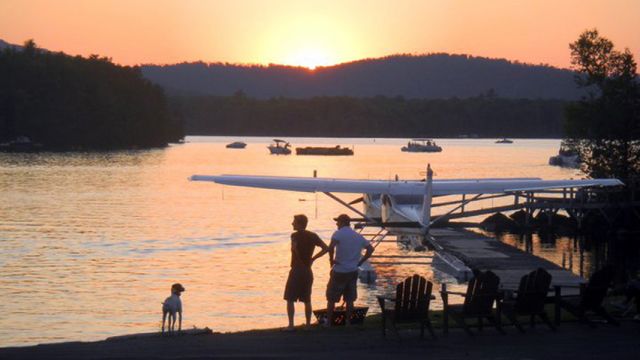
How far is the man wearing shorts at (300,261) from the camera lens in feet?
53.6

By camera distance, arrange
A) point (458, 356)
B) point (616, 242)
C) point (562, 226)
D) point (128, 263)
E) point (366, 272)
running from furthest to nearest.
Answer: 1. point (562, 226)
2. point (616, 242)
3. point (128, 263)
4. point (366, 272)
5. point (458, 356)

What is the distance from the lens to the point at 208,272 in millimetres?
32812

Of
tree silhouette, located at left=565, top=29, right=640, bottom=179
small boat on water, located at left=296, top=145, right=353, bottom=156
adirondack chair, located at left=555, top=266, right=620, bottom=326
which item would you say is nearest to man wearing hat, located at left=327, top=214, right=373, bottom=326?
adirondack chair, located at left=555, top=266, right=620, bottom=326

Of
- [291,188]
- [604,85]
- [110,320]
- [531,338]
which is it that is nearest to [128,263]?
[291,188]

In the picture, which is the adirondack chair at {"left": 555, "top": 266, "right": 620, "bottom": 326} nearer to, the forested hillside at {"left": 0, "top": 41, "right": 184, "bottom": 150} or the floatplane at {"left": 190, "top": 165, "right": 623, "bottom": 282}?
the floatplane at {"left": 190, "top": 165, "right": 623, "bottom": 282}

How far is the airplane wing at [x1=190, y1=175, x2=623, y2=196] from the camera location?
108ft

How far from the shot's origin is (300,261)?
53.9 ft

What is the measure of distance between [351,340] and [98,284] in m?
15.9

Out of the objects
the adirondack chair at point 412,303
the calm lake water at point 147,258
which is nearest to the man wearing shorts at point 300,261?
the adirondack chair at point 412,303

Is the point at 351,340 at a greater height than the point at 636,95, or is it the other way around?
the point at 636,95

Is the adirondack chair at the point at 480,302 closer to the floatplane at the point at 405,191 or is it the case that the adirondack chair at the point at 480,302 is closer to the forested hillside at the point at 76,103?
the floatplane at the point at 405,191

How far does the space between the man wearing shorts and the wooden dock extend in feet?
32.1

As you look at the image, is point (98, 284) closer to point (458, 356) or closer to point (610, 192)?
point (458, 356)

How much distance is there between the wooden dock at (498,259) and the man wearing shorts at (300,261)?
386 inches
